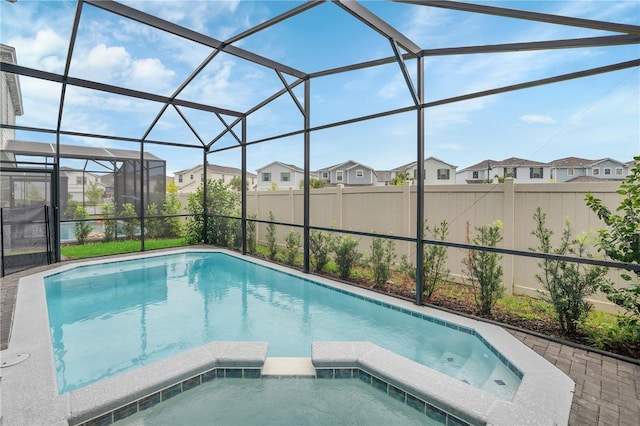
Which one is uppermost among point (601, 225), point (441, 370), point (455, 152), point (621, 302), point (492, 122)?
point (492, 122)

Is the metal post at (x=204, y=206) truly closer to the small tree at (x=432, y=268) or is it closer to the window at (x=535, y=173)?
the small tree at (x=432, y=268)

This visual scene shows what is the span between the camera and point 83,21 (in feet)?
15.8

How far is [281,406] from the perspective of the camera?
8.95ft

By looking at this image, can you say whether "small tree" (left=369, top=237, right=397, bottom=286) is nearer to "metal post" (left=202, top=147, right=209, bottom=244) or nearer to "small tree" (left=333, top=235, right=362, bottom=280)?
"small tree" (left=333, top=235, right=362, bottom=280)

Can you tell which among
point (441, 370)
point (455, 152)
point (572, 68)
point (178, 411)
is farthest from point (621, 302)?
point (455, 152)

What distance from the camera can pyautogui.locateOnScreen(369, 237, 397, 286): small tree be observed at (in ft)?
19.5

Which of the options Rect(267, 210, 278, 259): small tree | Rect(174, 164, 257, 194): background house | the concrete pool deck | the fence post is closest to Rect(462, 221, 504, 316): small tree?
the fence post

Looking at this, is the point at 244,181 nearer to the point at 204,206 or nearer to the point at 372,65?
the point at 204,206

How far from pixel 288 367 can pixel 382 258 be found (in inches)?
128

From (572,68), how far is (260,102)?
19.6 ft

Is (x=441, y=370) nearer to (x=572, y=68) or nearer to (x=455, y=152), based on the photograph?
(x=572, y=68)

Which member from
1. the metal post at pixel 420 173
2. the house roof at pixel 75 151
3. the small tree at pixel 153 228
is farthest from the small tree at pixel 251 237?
the house roof at pixel 75 151

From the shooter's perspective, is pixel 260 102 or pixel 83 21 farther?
pixel 260 102

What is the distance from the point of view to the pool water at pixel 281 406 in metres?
2.54
